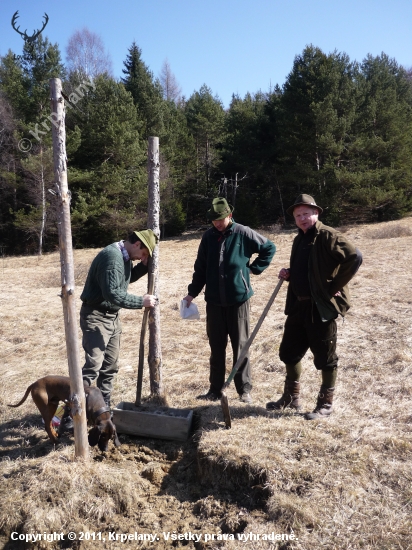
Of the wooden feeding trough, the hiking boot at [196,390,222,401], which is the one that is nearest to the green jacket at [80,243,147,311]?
the wooden feeding trough

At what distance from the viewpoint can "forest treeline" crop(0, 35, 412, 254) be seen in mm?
21156

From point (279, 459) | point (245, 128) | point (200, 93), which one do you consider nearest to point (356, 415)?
point (279, 459)

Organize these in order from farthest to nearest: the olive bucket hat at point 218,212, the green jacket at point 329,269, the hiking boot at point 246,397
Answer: the hiking boot at point 246,397
the olive bucket hat at point 218,212
the green jacket at point 329,269

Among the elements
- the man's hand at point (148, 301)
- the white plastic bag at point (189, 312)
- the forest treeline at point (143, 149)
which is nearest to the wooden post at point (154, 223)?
the white plastic bag at point (189, 312)

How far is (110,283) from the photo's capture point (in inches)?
143

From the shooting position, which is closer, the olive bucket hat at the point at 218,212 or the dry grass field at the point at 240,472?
the dry grass field at the point at 240,472

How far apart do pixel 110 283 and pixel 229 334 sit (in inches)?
54.6

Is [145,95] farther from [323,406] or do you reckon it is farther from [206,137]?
[323,406]

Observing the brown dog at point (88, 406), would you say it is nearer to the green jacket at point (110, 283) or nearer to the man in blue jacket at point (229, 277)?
the green jacket at point (110, 283)

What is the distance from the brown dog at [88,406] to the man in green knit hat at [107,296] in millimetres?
196

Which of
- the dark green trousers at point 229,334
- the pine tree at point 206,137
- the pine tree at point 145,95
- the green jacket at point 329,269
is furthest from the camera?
the pine tree at point 206,137

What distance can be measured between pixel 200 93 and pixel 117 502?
31.9 meters

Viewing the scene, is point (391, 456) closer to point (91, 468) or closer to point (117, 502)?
point (117, 502)

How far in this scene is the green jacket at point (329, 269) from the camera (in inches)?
139
